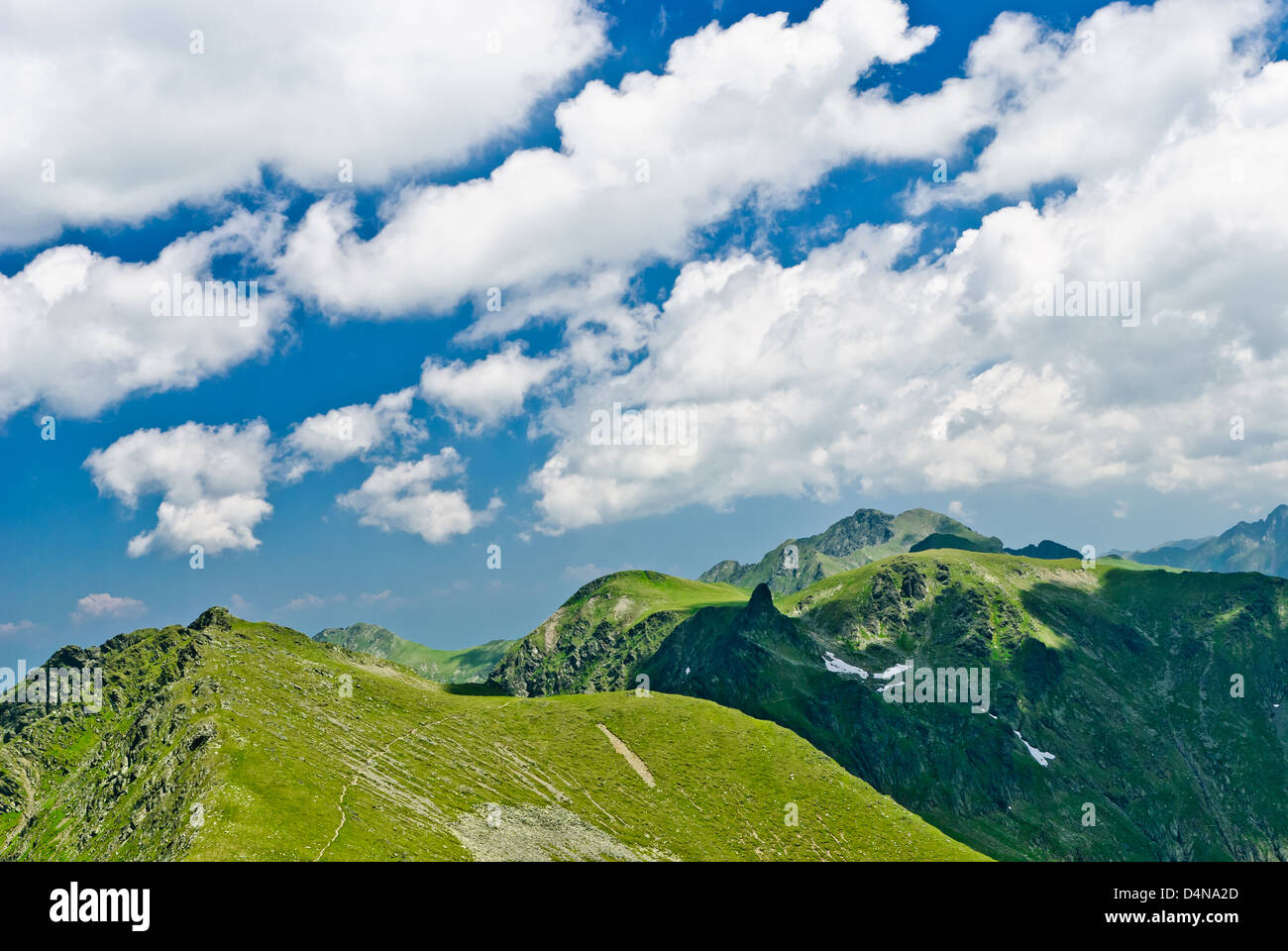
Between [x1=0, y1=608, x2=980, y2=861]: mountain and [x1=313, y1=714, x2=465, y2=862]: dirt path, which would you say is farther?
[x1=0, y1=608, x2=980, y2=861]: mountain

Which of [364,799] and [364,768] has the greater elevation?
[364,768]

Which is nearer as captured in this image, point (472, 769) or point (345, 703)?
point (472, 769)

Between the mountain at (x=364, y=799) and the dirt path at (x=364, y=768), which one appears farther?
the mountain at (x=364, y=799)

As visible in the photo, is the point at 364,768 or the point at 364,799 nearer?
the point at 364,799

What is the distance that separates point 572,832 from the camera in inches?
6388
